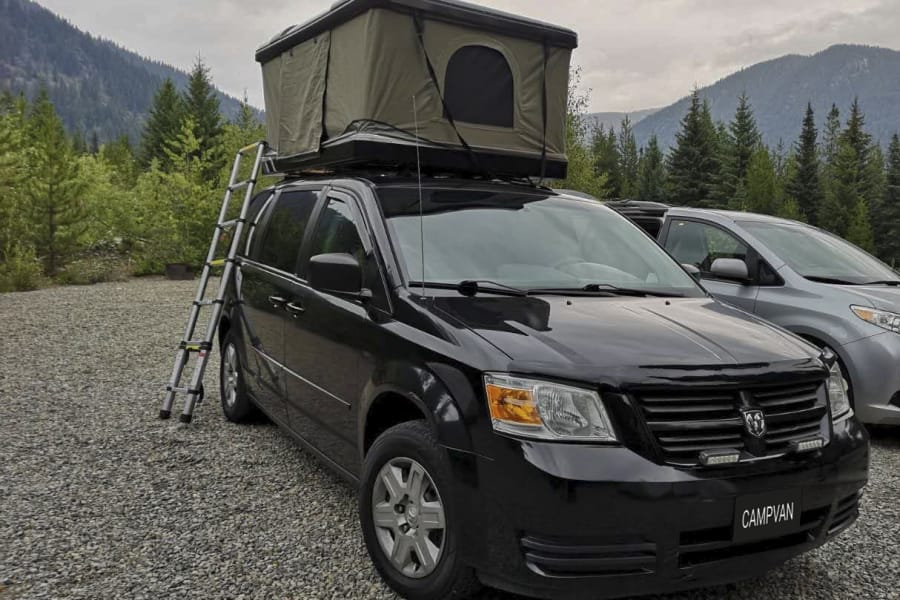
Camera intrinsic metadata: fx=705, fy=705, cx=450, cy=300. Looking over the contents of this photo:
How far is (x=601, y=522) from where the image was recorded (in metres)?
2.37

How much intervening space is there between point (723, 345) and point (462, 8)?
10.1 ft

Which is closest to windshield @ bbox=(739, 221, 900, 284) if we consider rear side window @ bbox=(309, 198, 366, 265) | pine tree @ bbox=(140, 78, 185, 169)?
rear side window @ bbox=(309, 198, 366, 265)

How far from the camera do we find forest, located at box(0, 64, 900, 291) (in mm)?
20906

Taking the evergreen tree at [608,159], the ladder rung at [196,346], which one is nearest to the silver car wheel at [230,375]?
the ladder rung at [196,346]

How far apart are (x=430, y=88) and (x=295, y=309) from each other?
1.78 meters

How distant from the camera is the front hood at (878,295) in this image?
543cm

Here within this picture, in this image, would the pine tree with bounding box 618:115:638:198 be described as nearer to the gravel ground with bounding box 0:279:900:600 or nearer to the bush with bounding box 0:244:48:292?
the bush with bounding box 0:244:48:292

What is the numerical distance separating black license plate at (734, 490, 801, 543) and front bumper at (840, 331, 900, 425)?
3232mm

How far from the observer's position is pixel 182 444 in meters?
5.28

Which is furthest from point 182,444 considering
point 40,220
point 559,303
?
point 40,220

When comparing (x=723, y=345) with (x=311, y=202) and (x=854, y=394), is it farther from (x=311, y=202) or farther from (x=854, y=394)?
(x=854, y=394)

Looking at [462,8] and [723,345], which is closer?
[723,345]

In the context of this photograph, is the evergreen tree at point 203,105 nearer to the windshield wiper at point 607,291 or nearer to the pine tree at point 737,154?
the pine tree at point 737,154

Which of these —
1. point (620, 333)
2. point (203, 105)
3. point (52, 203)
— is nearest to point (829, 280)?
point (620, 333)
